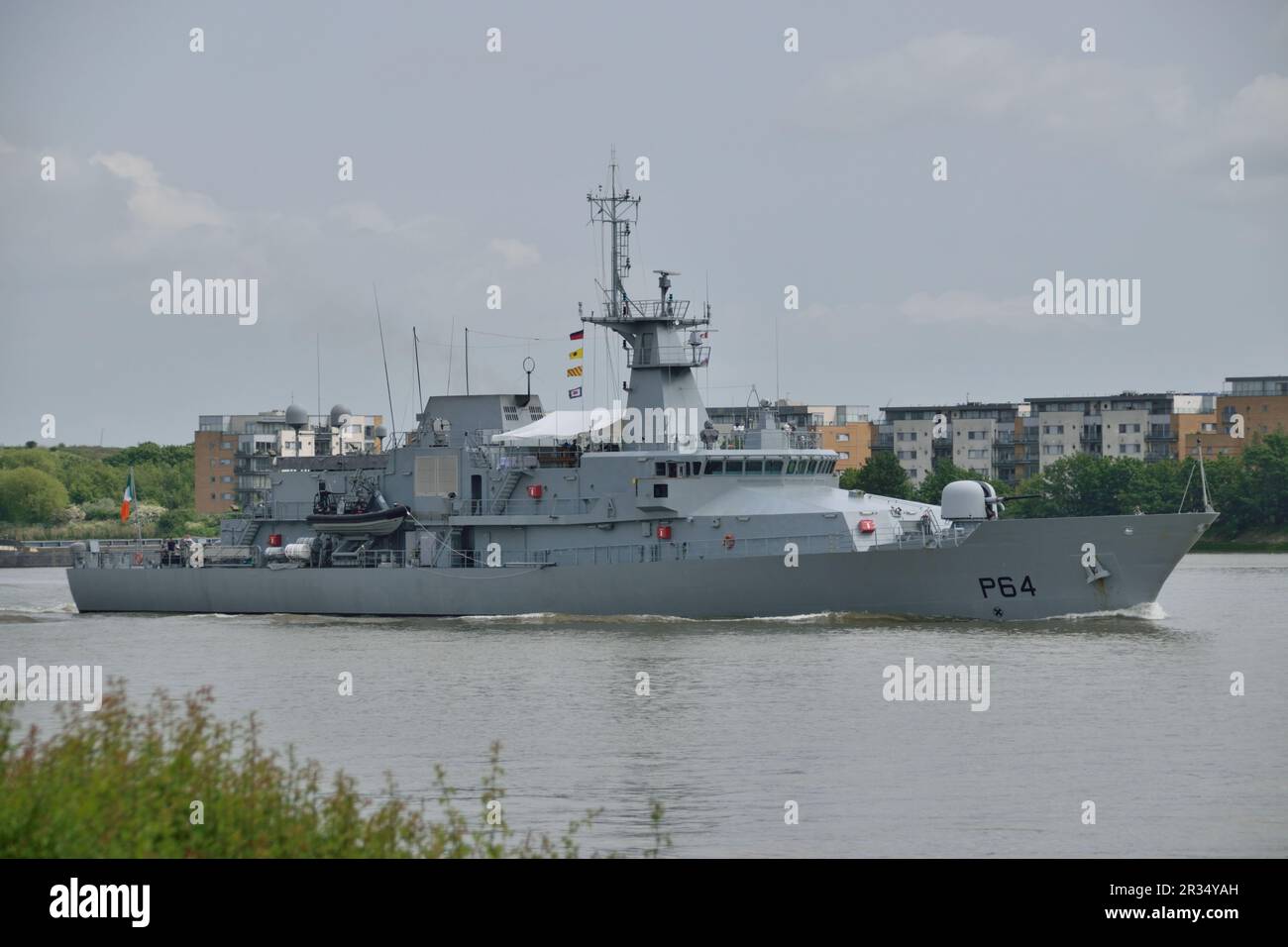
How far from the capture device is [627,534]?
3956 cm

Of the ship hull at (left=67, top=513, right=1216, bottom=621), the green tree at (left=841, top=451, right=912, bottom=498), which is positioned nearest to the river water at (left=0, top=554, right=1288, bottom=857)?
the ship hull at (left=67, top=513, right=1216, bottom=621)

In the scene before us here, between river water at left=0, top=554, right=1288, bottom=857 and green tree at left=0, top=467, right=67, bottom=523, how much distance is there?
231 feet

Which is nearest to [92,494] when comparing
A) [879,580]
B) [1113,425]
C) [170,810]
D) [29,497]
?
[29,497]

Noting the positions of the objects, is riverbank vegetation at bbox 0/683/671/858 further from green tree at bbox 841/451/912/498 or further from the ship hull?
green tree at bbox 841/451/912/498

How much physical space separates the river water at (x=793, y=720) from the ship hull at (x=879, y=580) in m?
0.60

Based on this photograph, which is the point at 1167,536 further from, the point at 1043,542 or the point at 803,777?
the point at 803,777

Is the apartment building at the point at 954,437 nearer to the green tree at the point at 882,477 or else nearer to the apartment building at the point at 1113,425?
the apartment building at the point at 1113,425

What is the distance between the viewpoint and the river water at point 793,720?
17.5m

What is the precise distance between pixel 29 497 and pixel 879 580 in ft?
275

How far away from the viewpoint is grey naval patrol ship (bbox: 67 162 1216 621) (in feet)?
117

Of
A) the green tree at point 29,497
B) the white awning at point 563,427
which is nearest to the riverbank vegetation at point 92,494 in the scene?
the green tree at point 29,497

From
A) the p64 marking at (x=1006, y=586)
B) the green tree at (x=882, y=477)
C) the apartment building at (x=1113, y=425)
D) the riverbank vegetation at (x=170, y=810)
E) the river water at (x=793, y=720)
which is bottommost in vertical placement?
the river water at (x=793, y=720)

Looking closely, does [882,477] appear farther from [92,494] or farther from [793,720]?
[92,494]
